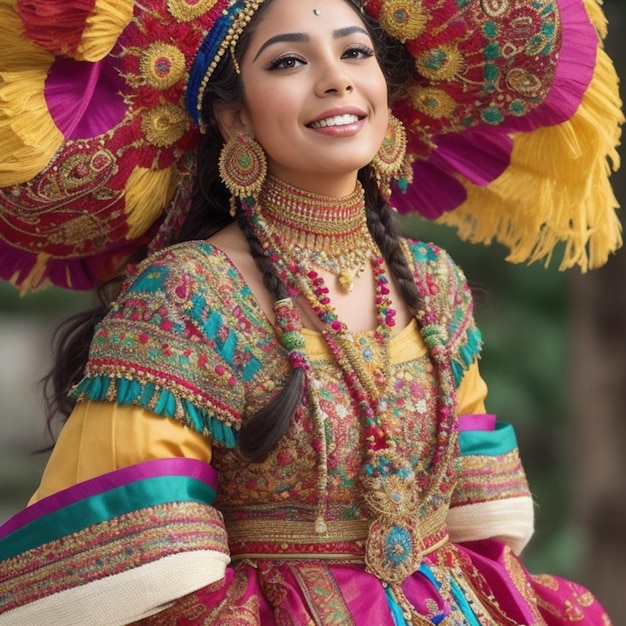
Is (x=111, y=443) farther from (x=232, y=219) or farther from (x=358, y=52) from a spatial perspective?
(x=358, y=52)

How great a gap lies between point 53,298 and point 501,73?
3902 mm

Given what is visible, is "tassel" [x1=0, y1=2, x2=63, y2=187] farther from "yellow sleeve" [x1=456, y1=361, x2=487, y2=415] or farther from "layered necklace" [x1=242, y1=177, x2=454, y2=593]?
"yellow sleeve" [x1=456, y1=361, x2=487, y2=415]

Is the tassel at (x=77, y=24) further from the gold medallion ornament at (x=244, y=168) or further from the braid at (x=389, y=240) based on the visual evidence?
the braid at (x=389, y=240)

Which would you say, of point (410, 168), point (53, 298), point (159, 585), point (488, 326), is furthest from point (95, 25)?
point (53, 298)

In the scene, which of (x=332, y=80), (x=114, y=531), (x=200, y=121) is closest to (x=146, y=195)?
(x=200, y=121)

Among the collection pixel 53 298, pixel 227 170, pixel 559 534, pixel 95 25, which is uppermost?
pixel 95 25

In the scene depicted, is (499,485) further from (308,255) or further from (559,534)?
(559,534)

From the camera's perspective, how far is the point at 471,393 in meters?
2.61

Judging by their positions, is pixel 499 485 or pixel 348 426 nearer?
pixel 348 426

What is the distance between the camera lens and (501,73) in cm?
245

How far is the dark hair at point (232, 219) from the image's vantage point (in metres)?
2.28

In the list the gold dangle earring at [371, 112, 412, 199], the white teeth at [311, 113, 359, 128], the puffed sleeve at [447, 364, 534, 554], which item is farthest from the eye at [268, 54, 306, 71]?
the puffed sleeve at [447, 364, 534, 554]

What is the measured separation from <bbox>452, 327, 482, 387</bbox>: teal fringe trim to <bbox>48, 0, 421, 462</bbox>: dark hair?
0.50 feet

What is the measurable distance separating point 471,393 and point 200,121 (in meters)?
0.76
